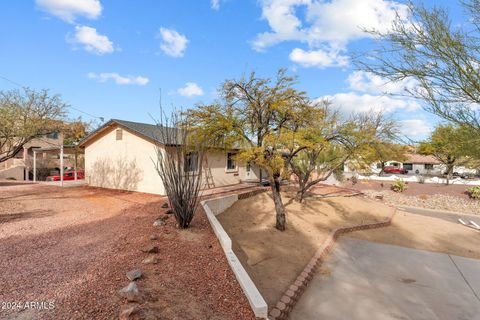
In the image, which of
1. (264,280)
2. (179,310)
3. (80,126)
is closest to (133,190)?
(264,280)

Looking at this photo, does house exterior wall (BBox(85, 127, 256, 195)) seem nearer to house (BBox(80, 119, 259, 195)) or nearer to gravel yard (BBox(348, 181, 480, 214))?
house (BBox(80, 119, 259, 195))

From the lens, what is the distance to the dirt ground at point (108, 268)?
3469mm

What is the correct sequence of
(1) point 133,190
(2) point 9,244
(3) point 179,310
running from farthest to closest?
1. (1) point 133,190
2. (2) point 9,244
3. (3) point 179,310

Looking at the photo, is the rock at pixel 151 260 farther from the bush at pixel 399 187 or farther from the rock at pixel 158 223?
the bush at pixel 399 187

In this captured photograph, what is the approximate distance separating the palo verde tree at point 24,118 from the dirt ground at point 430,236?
47.1 ft

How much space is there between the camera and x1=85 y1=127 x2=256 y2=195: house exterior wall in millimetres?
13586

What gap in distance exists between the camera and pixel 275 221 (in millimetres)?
11273

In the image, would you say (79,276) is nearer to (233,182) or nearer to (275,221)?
(275,221)

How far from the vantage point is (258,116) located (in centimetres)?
972

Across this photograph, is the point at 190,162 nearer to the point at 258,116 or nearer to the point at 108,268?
the point at 258,116

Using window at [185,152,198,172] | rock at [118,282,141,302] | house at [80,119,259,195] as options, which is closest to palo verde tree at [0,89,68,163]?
house at [80,119,259,195]

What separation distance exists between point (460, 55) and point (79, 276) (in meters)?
6.00

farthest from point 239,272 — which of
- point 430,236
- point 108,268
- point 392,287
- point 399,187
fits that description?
point 399,187

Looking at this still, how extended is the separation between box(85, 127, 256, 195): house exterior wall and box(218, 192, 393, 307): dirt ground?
3147 millimetres
